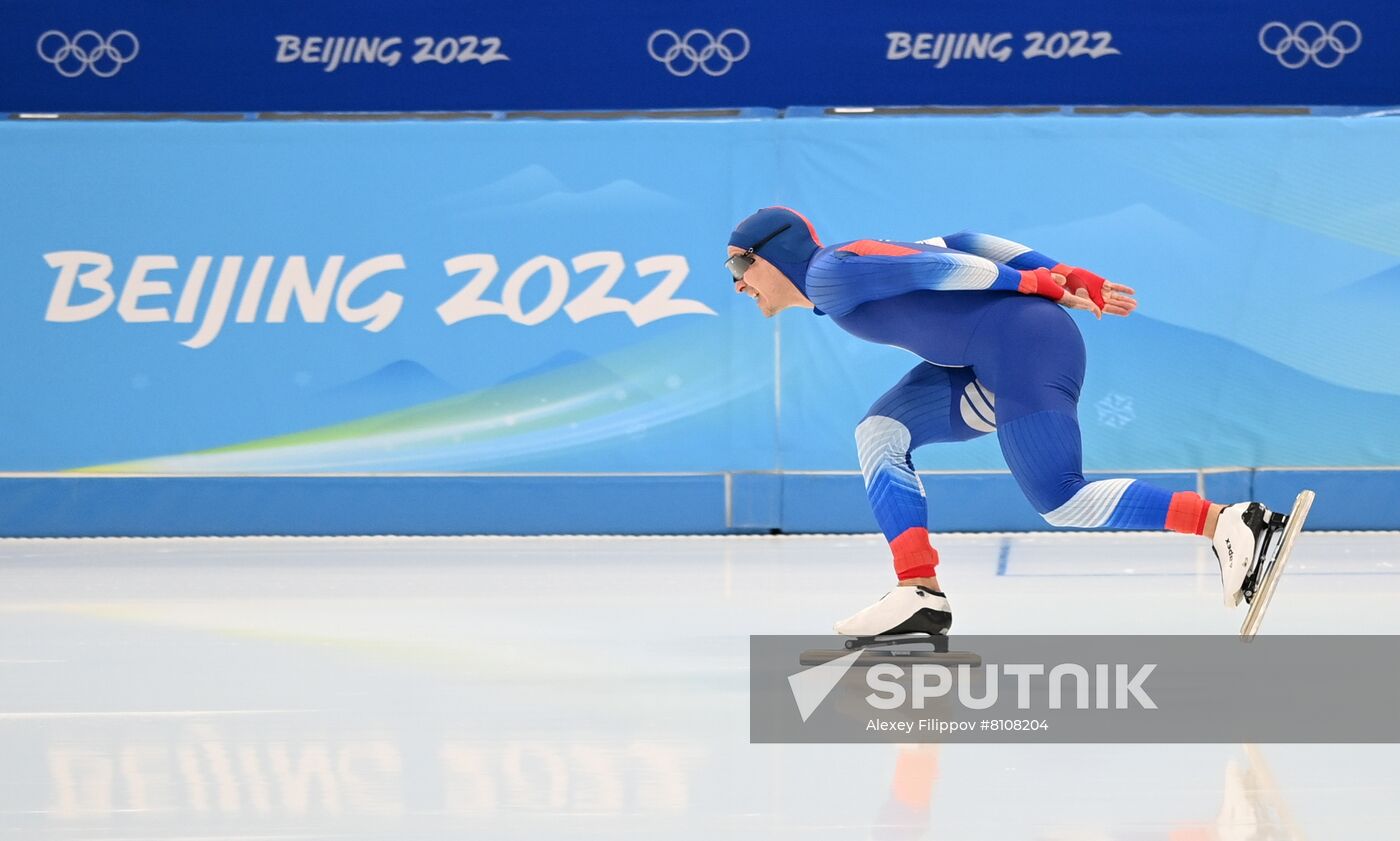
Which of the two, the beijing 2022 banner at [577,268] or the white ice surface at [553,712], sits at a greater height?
the beijing 2022 banner at [577,268]

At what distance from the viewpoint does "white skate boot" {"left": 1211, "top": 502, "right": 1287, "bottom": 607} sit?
10.4ft

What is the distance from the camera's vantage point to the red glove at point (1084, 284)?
3590 mm

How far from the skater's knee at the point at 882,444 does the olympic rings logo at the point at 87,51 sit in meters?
4.81

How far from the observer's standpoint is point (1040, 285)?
3.50 m

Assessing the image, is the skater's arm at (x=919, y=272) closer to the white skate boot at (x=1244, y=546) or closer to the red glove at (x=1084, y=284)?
the red glove at (x=1084, y=284)

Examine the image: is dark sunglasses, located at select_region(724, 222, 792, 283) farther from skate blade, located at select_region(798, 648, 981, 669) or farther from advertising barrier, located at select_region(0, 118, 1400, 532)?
advertising barrier, located at select_region(0, 118, 1400, 532)

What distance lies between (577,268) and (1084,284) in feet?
10.4

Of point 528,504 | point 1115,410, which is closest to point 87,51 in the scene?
point 528,504

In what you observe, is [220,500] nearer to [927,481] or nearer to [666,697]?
[927,481]

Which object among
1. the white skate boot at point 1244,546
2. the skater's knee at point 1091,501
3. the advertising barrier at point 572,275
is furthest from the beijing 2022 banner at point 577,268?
the white skate boot at point 1244,546

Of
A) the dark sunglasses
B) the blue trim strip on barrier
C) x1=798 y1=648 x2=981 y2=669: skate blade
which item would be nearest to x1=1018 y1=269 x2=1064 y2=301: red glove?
the dark sunglasses

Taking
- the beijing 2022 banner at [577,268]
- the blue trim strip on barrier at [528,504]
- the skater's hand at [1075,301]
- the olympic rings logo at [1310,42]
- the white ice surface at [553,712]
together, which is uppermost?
the olympic rings logo at [1310,42]

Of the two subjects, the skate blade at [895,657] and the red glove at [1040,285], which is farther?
the red glove at [1040,285]

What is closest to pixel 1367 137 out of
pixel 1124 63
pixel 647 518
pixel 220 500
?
pixel 1124 63
